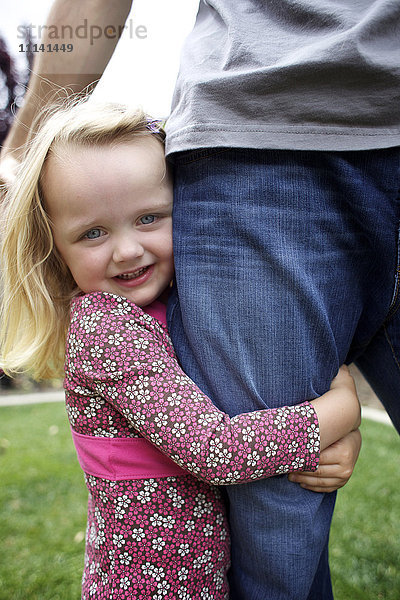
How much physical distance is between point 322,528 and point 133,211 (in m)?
0.93

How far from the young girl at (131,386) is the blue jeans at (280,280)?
0.08 meters

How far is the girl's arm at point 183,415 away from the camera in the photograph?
4.13ft

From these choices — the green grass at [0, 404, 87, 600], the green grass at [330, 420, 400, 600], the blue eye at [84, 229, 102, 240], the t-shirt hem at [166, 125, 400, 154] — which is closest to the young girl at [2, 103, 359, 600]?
the blue eye at [84, 229, 102, 240]

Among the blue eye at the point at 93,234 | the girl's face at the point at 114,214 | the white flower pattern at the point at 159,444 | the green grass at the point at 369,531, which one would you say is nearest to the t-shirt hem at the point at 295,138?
the girl's face at the point at 114,214

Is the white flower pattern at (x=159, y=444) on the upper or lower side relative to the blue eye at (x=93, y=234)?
lower

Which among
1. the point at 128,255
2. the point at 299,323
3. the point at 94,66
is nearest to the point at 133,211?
the point at 128,255

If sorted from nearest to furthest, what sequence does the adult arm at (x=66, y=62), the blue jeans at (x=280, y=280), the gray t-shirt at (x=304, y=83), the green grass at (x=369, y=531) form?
the gray t-shirt at (x=304, y=83)
the blue jeans at (x=280, y=280)
the adult arm at (x=66, y=62)
the green grass at (x=369, y=531)

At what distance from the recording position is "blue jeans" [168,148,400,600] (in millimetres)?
1283

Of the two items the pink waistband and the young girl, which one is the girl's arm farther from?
the pink waistband

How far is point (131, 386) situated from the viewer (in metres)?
1.30

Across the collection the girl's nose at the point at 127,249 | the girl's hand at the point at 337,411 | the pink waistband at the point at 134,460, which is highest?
the girl's nose at the point at 127,249

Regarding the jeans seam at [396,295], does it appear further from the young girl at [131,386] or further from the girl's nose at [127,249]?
the girl's nose at [127,249]

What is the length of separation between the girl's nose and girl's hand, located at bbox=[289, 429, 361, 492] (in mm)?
657

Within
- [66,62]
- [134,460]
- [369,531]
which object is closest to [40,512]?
[369,531]
